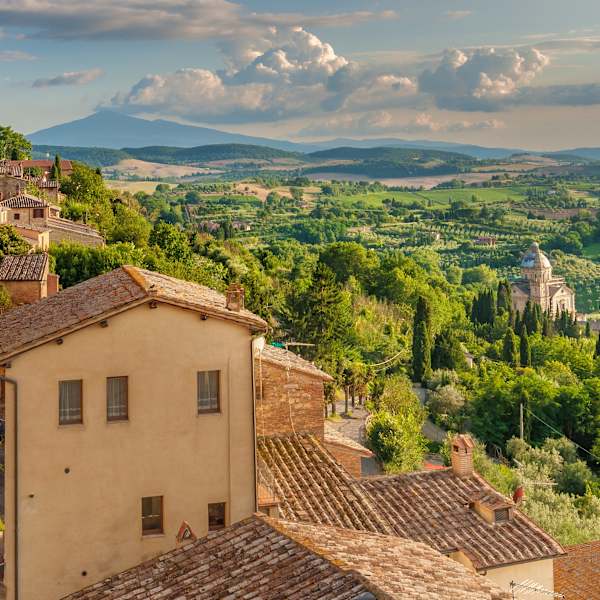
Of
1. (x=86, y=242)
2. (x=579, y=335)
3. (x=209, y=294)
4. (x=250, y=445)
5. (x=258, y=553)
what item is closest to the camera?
(x=258, y=553)

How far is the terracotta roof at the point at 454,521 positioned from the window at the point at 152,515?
6.14 metres

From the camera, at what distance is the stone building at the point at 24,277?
3212cm

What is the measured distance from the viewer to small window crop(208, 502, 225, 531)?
13.0m

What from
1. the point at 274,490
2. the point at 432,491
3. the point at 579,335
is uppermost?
the point at 274,490

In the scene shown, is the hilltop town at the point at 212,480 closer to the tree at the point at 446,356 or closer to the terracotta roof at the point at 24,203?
the terracotta roof at the point at 24,203

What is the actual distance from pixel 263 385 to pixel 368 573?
7520 mm

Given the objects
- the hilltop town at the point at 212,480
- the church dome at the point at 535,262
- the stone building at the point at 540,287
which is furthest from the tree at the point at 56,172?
the church dome at the point at 535,262

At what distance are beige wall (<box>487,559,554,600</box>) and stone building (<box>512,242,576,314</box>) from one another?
367 feet

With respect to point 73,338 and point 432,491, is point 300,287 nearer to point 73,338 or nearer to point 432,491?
point 432,491

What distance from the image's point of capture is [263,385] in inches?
680

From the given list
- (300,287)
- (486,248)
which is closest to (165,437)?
(300,287)

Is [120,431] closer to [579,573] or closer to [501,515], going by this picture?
[501,515]

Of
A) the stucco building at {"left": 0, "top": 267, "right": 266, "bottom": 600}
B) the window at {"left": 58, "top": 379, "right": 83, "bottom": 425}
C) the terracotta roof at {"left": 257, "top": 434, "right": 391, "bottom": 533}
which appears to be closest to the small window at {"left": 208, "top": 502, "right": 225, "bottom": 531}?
the stucco building at {"left": 0, "top": 267, "right": 266, "bottom": 600}

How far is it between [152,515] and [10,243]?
87.9ft
